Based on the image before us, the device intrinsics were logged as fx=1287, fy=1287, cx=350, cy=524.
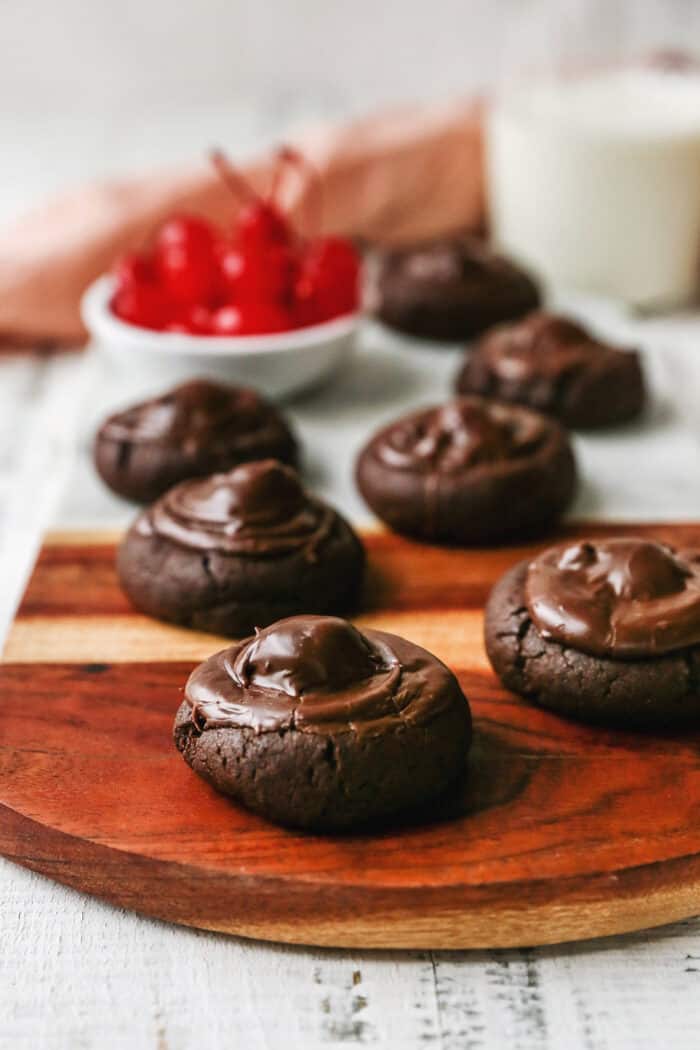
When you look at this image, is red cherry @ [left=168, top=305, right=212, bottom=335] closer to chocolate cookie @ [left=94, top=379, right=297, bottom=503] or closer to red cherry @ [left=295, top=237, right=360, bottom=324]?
red cherry @ [left=295, top=237, right=360, bottom=324]

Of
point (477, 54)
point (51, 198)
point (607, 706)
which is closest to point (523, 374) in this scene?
point (607, 706)

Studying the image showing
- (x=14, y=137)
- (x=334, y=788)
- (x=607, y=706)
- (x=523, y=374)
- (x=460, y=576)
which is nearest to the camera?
(x=334, y=788)

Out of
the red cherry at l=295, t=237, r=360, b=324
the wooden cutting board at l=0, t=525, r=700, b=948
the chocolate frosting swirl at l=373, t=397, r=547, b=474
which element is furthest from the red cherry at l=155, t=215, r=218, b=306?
the wooden cutting board at l=0, t=525, r=700, b=948

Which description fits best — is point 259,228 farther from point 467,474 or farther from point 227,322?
point 467,474

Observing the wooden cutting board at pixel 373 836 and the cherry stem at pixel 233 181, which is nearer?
the wooden cutting board at pixel 373 836

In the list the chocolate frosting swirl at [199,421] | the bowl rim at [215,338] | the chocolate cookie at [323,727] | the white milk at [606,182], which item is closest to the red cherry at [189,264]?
the bowl rim at [215,338]

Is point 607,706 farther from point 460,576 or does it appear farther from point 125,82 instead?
point 125,82

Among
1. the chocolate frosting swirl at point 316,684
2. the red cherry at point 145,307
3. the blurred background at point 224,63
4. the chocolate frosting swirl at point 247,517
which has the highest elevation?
the chocolate frosting swirl at point 316,684

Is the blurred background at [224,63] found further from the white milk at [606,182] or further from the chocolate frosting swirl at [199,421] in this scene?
the chocolate frosting swirl at [199,421]
